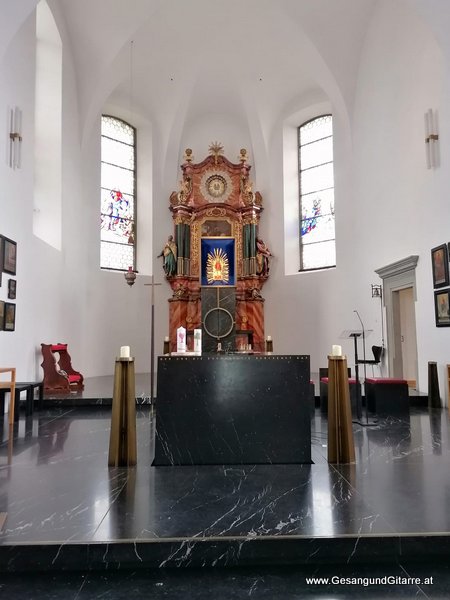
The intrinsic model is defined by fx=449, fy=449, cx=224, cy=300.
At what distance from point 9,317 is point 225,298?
201 inches

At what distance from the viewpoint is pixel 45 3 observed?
891cm

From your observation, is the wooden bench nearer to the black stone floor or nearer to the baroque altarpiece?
the black stone floor

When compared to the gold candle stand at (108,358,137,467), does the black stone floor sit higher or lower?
lower

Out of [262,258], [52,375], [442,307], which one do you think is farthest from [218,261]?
[442,307]

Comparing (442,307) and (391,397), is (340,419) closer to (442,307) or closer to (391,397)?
(391,397)

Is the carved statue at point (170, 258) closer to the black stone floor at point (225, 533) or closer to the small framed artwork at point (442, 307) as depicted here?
the small framed artwork at point (442, 307)

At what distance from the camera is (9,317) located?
703 centimetres

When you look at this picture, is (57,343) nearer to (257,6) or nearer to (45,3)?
(45,3)

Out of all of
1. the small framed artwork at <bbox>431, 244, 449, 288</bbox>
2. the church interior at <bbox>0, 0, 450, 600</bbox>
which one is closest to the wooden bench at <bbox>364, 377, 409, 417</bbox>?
the church interior at <bbox>0, 0, 450, 600</bbox>

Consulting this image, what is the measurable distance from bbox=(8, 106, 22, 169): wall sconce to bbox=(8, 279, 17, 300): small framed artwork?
1.84 m

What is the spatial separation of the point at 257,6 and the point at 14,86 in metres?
6.22

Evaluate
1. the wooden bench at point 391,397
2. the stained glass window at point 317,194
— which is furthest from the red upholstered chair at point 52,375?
the stained glass window at point 317,194

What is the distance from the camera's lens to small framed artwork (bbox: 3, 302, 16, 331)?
692cm

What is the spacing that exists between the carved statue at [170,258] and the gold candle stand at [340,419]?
29.4 feet
